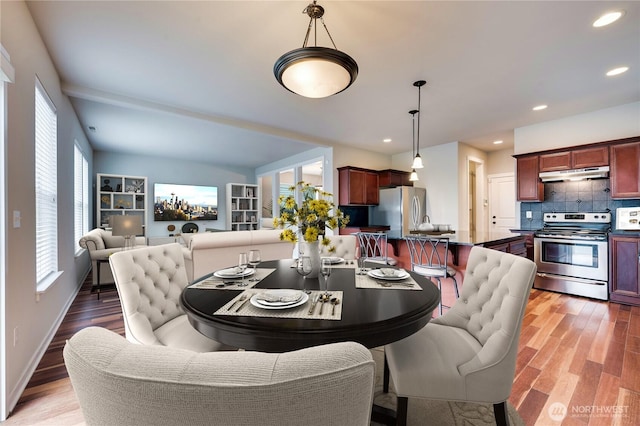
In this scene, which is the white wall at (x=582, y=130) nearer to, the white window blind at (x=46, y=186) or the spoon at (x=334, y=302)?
the spoon at (x=334, y=302)

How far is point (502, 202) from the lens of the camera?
6305 millimetres

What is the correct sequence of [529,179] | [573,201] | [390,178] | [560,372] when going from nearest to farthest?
[560,372] → [573,201] → [529,179] → [390,178]

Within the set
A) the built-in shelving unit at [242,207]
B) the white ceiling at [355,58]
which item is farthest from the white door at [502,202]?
the built-in shelving unit at [242,207]

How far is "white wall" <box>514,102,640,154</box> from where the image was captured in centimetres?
373

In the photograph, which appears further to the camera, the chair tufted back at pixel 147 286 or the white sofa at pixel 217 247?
the white sofa at pixel 217 247

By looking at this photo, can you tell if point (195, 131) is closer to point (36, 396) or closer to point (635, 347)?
point (36, 396)

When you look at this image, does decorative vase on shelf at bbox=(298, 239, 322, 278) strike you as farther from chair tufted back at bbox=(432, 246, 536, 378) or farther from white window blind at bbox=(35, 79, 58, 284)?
white window blind at bbox=(35, 79, 58, 284)

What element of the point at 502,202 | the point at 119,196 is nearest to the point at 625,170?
the point at 502,202

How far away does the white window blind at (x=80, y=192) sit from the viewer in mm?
4284

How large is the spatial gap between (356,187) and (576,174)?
3.37m

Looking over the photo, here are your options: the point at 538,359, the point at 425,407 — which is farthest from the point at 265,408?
the point at 538,359

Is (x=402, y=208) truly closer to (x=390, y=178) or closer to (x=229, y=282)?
(x=390, y=178)

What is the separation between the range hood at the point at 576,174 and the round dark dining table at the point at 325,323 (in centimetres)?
406

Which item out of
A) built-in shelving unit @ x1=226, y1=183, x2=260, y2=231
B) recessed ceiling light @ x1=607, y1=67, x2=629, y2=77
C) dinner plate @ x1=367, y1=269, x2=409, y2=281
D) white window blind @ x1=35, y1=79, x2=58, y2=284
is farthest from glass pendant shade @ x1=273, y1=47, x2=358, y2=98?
built-in shelving unit @ x1=226, y1=183, x2=260, y2=231
